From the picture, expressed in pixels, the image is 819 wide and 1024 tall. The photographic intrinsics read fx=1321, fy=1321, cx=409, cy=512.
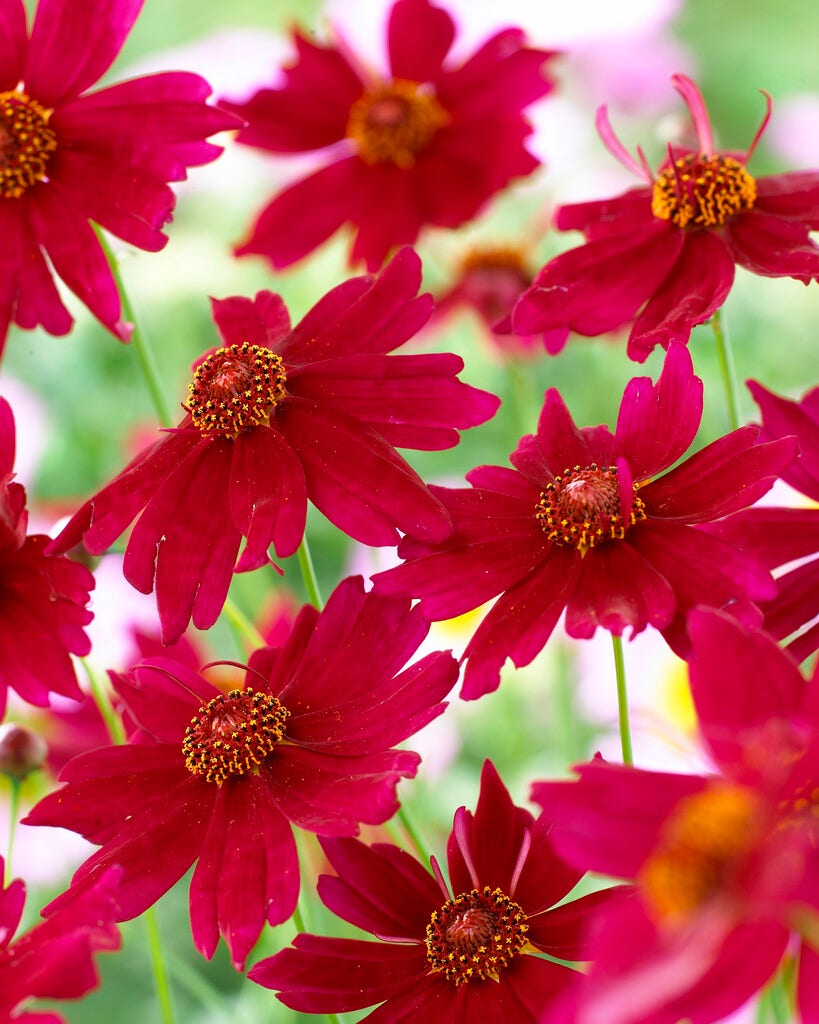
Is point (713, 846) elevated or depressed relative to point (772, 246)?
depressed

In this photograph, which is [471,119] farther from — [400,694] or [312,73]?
[400,694]

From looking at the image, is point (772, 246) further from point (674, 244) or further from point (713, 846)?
point (713, 846)

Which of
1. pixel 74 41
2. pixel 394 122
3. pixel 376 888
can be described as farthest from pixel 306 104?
pixel 376 888

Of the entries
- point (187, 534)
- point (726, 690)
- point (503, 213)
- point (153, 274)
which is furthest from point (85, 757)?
point (503, 213)

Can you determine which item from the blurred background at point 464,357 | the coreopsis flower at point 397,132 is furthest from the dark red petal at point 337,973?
the coreopsis flower at point 397,132

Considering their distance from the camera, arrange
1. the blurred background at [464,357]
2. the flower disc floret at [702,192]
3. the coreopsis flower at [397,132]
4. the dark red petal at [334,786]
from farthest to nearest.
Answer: the blurred background at [464,357]
the coreopsis flower at [397,132]
the flower disc floret at [702,192]
the dark red petal at [334,786]

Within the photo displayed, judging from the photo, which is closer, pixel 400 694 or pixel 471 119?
pixel 400 694

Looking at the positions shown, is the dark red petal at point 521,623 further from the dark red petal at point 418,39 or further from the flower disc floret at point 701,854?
the dark red petal at point 418,39
